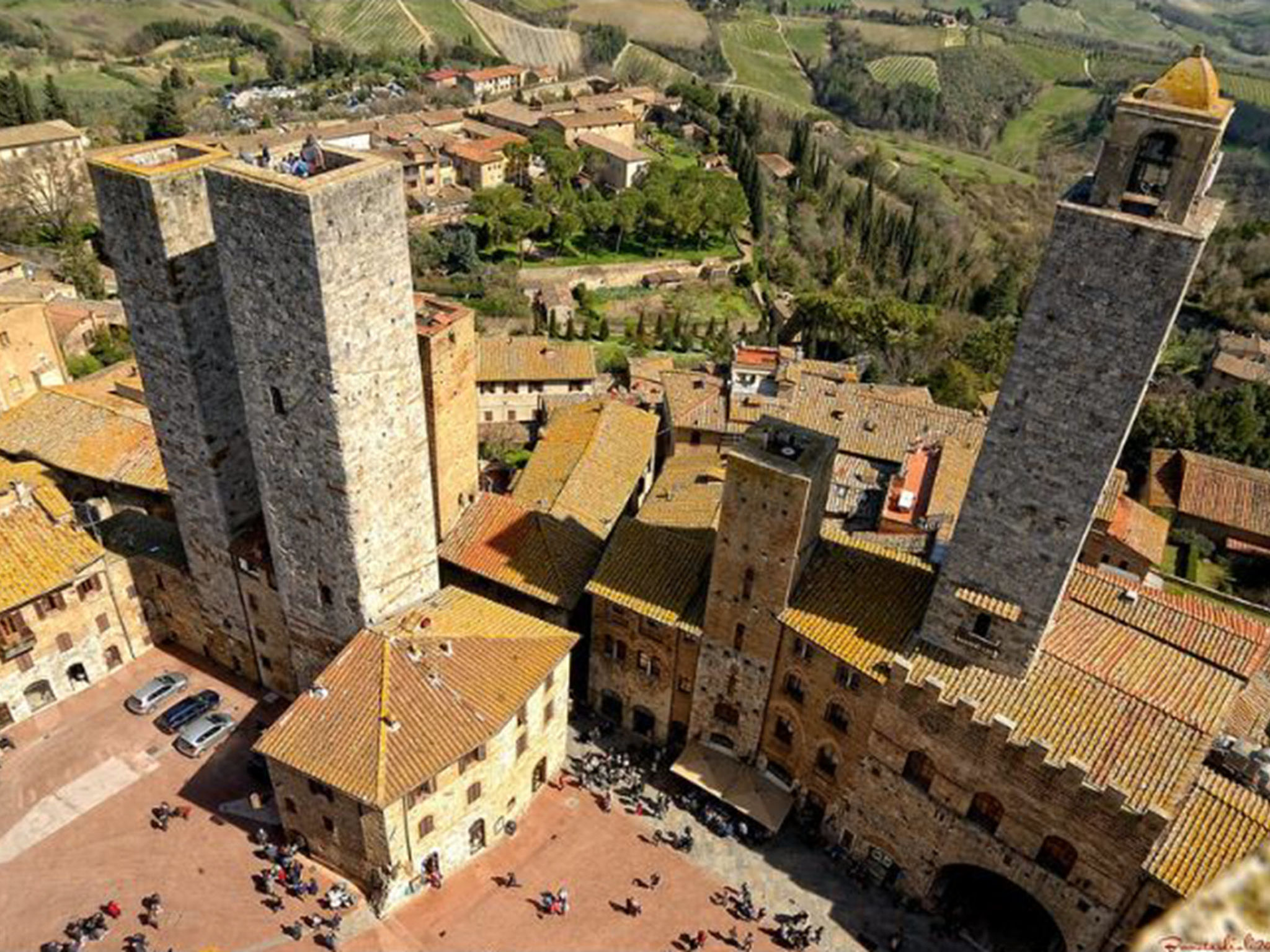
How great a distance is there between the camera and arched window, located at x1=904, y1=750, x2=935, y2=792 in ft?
103

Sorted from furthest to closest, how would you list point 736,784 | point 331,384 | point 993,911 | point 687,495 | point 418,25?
point 418,25, point 687,495, point 736,784, point 993,911, point 331,384

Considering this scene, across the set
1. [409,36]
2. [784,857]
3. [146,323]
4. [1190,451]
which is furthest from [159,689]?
[409,36]

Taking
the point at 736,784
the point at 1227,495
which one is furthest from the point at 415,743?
the point at 1227,495

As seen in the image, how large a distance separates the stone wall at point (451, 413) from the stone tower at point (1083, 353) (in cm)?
2142

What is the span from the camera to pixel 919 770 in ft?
105

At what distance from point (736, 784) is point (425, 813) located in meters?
12.2

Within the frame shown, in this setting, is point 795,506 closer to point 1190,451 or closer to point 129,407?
point 129,407

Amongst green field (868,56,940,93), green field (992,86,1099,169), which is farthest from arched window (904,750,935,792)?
green field (868,56,940,93)

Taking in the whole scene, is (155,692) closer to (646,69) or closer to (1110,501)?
(1110,501)

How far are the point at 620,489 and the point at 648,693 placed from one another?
12.4 meters

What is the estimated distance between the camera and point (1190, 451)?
198ft

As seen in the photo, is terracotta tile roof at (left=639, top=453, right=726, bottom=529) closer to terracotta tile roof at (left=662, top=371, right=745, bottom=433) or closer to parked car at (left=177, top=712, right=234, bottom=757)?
terracotta tile roof at (left=662, top=371, right=745, bottom=433)

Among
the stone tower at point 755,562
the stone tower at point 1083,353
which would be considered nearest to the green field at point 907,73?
the stone tower at point 755,562

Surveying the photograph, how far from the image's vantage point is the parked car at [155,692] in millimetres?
38500
